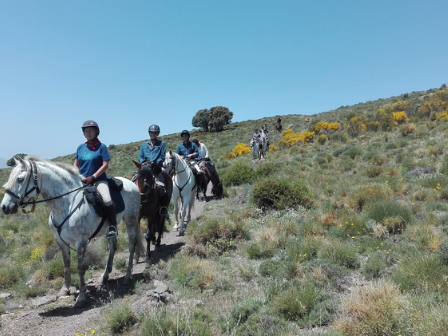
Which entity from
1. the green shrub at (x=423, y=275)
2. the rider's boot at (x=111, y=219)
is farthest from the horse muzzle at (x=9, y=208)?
A: the green shrub at (x=423, y=275)

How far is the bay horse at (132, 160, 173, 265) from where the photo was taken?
23.3 ft

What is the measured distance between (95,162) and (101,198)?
70 cm

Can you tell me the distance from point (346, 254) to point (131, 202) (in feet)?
14.6

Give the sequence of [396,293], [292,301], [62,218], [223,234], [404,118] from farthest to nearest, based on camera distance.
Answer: [404,118] → [223,234] → [62,218] → [292,301] → [396,293]

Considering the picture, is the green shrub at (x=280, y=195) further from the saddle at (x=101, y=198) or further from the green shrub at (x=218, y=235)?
the saddle at (x=101, y=198)

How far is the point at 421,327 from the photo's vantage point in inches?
125

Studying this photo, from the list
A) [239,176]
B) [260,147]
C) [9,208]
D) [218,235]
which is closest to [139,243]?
[218,235]

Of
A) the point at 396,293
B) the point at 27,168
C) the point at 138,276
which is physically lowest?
the point at 138,276

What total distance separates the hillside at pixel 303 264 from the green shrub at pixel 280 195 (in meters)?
0.04

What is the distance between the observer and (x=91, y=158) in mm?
5730

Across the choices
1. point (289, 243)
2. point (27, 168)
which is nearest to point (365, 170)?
point (289, 243)

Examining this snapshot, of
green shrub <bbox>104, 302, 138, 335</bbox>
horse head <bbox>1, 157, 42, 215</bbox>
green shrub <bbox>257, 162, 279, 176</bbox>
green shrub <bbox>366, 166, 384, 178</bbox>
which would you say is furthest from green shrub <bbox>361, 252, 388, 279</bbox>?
green shrub <bbox>257, 162, 279, 176</bbox>

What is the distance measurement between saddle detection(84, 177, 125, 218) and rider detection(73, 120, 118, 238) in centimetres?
9

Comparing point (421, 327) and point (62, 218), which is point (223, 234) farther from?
point (421, 327)
